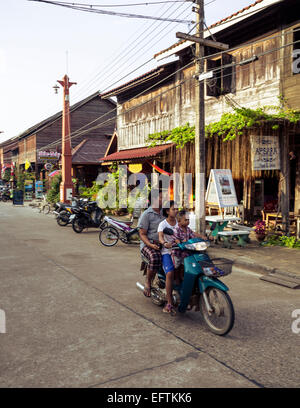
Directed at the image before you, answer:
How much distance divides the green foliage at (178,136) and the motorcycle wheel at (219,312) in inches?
360

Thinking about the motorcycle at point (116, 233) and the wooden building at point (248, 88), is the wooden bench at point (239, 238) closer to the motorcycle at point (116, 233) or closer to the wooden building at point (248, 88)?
the wooden building at point (248, 88)

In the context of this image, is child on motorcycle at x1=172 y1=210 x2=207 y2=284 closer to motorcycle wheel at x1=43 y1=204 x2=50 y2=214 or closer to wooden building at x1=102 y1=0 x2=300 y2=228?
wooden building at x1=102 y1=0 x2=300 y2=228

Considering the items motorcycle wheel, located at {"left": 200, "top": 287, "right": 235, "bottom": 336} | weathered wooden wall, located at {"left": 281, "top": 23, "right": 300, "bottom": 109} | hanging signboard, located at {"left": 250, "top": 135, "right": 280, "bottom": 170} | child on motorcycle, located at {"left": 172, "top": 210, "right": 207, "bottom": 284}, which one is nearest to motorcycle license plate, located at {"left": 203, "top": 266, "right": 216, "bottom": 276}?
motorcycle wheel, located at {"left": 200, "top": 287, "right": 235, "bottom": 336}

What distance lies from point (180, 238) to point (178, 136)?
9391 millimetres

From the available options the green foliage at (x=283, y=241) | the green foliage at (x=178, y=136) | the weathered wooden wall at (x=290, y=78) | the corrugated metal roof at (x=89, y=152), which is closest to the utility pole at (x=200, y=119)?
the green foliage at (x=283, y=241)

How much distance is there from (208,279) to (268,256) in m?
5.10

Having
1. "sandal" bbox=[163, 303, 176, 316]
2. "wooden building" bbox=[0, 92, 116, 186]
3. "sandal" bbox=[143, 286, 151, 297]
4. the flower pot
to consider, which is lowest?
"sandal" bbox=[163, 303, 176, 316]

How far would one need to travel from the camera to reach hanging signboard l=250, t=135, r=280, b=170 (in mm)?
10820

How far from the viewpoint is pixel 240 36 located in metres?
13.1

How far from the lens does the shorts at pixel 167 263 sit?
5.13 m

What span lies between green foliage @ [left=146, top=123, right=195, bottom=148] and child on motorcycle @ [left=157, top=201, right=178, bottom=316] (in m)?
8.19

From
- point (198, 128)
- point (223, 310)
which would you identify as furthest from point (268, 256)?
point (223, 310)

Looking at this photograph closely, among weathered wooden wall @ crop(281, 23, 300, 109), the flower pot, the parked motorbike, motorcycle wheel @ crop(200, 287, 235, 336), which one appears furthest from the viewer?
the parked motorbike

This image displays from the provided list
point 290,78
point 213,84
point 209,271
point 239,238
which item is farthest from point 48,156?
point 209,271
